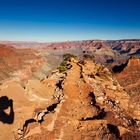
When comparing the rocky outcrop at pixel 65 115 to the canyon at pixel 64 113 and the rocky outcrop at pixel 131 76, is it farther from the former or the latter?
the rocky outcrop at pixel 131 76

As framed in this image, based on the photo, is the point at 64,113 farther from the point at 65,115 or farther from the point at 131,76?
the point at 131,76

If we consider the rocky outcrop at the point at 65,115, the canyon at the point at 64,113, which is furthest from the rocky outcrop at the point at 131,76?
the rocky outcrop at the point at 65,115

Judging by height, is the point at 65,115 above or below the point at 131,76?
above

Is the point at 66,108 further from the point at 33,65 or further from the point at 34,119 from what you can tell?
the point at 33,65

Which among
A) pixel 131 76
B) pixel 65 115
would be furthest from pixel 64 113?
pixel 131 76

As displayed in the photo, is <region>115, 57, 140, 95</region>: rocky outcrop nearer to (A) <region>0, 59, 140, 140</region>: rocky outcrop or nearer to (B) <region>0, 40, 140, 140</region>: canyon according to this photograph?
(B) <region>0, 40, 140, 140</region>: canyon

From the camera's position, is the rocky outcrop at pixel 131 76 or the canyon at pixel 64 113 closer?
the canyon at pixel 64 113

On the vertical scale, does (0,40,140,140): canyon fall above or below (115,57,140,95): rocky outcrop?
above

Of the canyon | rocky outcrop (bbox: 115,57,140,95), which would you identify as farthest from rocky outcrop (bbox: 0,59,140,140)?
rocky outcrop (bbox: 115,57,140,95)
